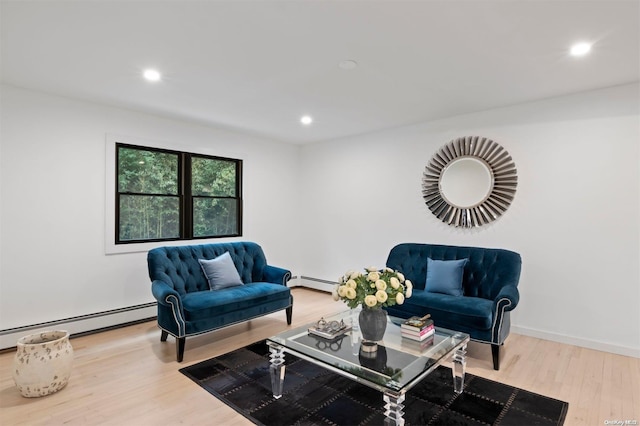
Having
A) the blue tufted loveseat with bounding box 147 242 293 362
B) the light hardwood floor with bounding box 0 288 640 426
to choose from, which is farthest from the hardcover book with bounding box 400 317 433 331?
the blue tufted loveseat with bounding box 147 242 293 362

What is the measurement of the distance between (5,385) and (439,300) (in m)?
3.64

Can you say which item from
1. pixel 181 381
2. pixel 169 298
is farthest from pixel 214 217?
pixel 181 381

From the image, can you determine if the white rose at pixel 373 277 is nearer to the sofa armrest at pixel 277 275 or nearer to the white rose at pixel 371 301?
the white rose at pixel 371 301

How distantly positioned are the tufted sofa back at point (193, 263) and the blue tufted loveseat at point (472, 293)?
5.64 feet

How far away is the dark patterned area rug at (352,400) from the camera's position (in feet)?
7.30

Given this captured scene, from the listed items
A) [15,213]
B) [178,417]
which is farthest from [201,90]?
[178,417]

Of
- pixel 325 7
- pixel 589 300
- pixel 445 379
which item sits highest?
pixel 325 7

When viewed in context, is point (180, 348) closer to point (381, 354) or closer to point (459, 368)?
point (381, 354)

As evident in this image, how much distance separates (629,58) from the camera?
8.80 ft

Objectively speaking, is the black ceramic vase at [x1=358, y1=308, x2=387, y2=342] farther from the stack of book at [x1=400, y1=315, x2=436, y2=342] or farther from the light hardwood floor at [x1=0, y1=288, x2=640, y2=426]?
the light hardwood floor at [x1=0, y1=288, x2=640, y2=426]

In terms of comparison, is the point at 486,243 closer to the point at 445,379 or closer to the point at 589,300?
the point at 589,300

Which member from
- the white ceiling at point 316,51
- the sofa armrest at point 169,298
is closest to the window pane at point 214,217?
the white ceiling at point 316,51

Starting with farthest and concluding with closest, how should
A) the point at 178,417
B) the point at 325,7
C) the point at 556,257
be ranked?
the point at 556,257, the point at 178,417, the point at 325,7

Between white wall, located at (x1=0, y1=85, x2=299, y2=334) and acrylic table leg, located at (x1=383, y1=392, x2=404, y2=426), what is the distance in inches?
134
